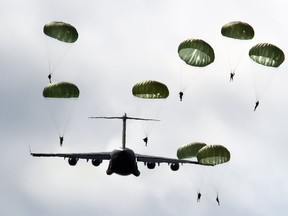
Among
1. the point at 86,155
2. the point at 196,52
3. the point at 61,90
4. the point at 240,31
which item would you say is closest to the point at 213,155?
the point at 196,52

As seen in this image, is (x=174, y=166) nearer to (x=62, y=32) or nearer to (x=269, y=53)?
(x=269, y=53)

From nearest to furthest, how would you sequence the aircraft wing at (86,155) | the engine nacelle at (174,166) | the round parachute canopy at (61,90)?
1. the round parachute canopy at (61,90)
2. the aircraft wing at (86,155)
3. the engine nacelle at (174,166)

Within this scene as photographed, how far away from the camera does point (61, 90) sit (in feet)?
282

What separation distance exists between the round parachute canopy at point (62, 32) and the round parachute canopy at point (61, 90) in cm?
446

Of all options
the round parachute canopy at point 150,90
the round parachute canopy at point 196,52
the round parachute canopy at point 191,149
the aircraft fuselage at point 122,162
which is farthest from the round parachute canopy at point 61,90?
the round parachute canopy at point 191,149

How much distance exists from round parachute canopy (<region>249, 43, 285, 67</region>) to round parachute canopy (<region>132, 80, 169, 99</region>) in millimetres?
8736

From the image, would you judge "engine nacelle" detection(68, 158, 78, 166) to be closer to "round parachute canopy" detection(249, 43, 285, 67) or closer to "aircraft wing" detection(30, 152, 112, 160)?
A: "aircraft wing" detection(30, 152, 112, 160)

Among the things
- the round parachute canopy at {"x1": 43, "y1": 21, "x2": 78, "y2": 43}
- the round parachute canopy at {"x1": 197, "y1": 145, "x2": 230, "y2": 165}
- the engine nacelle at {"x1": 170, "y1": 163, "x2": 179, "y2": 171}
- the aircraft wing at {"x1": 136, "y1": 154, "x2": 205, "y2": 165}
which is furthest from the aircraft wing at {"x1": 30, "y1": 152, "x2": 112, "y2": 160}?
the round parachute canopy at {"x1": 43, "y1": 21, "x2": 78, "y2": 43}

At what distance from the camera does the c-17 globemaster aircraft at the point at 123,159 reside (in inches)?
3442

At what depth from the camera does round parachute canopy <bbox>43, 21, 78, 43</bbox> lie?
87.7 m

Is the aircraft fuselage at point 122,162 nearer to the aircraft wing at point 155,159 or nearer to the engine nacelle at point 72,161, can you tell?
the engine nacelle at point 72,161

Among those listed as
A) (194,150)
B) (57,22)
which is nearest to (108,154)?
(194,150)

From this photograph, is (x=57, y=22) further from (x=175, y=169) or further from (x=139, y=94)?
(x=175, y=169)

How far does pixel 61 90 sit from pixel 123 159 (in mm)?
8691
